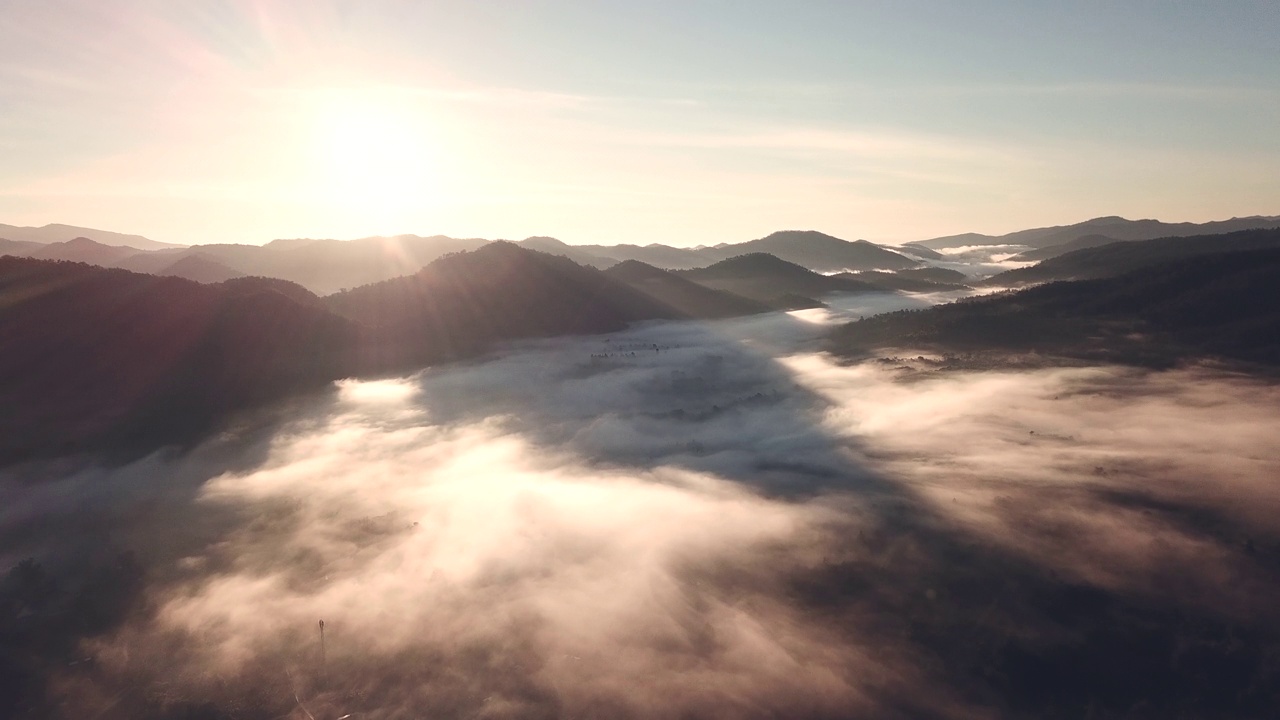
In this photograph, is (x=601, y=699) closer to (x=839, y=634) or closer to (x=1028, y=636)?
(x=839, y=634)

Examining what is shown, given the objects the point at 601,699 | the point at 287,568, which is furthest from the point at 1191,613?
the point at 287,568

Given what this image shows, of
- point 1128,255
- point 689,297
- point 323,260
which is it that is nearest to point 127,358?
point 689,297

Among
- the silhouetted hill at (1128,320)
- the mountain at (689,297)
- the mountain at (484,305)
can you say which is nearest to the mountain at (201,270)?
the mountain at (484,305)

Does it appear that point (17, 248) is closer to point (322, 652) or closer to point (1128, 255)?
point (322, 652)

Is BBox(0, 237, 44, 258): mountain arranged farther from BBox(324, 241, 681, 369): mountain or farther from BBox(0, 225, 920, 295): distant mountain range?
BBox(324, 241, 681, 369): mountain

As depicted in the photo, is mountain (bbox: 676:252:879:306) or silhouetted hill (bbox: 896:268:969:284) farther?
silhouetted hill (bbox: 896:268:969:284)

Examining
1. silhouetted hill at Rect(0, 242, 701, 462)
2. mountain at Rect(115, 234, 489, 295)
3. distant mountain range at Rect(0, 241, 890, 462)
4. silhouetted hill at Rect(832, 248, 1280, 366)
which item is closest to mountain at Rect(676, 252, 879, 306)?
distant mountain range at Rect(0, 241, 890, 462)
